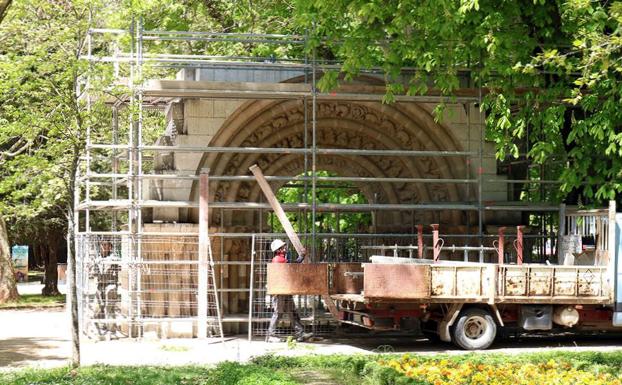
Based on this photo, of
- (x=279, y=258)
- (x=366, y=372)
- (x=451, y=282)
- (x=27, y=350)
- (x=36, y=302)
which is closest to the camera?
(x=366, y=372)

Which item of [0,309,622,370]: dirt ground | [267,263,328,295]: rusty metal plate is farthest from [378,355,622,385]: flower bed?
[267,263,328,295]: rusty metal plate

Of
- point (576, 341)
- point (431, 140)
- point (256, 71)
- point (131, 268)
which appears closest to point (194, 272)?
point (131, 268)

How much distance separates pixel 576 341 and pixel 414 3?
22.1 ft

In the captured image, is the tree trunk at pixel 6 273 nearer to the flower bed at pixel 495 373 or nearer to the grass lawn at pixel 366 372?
the grass lawn at pixel 366 372

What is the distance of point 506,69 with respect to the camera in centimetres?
1766

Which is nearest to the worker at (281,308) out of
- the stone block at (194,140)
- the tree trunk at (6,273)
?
the stone block at (194,140)

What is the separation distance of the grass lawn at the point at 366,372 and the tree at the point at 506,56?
14.6ft

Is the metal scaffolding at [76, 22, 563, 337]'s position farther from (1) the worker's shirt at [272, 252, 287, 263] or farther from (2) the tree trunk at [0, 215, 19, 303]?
(2) the tree trunk at [0, 215, 19, 303]

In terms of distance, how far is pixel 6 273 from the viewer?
3281 centimetres

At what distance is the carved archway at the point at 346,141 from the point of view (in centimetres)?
2023

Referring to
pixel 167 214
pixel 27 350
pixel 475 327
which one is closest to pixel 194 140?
pixel 167 214

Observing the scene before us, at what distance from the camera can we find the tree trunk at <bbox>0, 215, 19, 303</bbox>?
32062 millimetres

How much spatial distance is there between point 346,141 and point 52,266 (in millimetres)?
19058

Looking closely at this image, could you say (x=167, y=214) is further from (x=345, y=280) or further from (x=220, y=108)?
(x=345, y=280)
